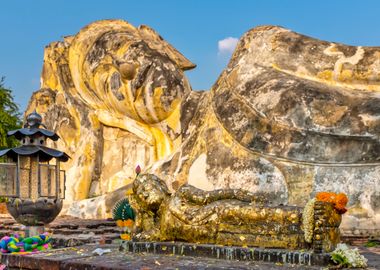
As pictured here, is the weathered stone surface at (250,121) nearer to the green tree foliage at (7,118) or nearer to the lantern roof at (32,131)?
the lantern roof at (32,131)

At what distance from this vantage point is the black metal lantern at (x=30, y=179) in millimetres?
7175

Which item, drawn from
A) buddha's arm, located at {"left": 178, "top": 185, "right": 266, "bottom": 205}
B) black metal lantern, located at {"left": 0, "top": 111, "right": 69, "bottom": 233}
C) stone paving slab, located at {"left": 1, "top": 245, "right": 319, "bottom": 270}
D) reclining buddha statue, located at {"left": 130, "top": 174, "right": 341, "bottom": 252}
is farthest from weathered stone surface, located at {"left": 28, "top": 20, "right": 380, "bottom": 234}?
stone paving slab, located at {"left": 1, "top": 245, "right": 319, "bottom": 270}

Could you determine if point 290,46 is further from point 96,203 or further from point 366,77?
point 96,203

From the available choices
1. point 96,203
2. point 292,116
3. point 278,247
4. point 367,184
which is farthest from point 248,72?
point 278,247

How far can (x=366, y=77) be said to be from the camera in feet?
26.1

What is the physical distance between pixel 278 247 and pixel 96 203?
721 centimetres

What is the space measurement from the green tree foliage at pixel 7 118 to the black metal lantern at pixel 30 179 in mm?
13228

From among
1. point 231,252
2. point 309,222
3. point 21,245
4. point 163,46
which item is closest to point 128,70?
point 163,46

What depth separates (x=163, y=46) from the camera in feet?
41.0

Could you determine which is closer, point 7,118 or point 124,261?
point 124,261

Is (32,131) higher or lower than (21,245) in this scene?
higher

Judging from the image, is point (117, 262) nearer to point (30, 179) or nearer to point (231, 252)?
point (231, 252)

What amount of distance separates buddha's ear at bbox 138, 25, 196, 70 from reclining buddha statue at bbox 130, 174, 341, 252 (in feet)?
24.7

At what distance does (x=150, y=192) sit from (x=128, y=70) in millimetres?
7028
